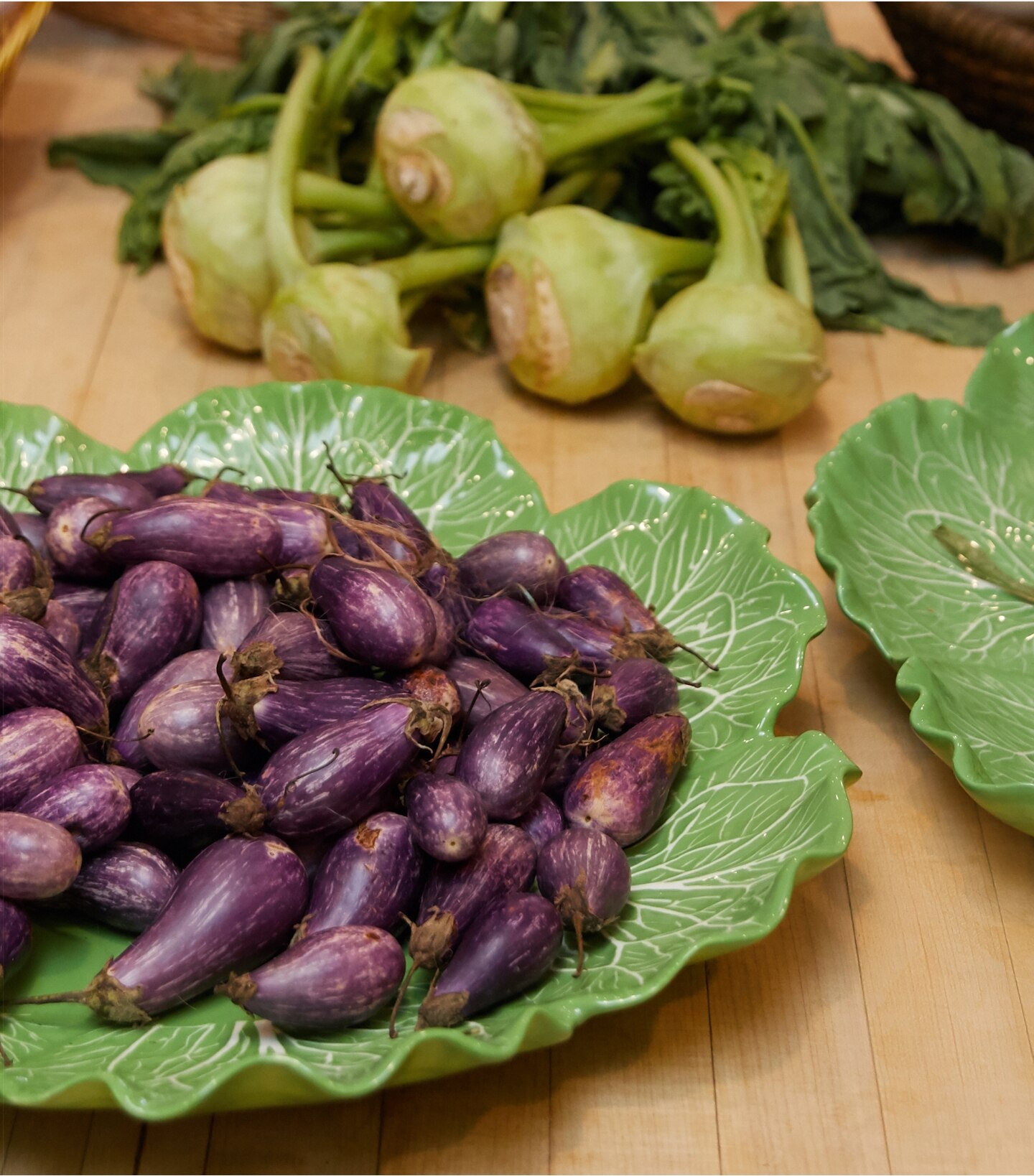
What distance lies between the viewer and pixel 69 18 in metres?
1.69

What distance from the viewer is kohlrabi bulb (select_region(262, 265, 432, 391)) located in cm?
106

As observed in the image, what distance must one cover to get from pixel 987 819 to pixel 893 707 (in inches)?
4.2

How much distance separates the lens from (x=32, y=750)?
60 centimetres

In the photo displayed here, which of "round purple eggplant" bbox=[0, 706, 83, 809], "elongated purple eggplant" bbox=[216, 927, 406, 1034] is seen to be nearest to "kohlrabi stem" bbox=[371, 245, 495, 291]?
"round purple eggplant" bbox=[0, 706, 83, 809]

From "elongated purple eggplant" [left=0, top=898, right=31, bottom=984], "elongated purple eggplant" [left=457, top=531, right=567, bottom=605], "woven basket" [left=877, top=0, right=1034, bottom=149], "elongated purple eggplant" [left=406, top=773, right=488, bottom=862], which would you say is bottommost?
"elongated purple eggplant" [left=0, top=898, right=31, bottom=984]

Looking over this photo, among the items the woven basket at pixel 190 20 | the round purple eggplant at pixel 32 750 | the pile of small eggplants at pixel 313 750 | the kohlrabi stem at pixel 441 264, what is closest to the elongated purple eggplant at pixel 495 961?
the pile of small eggplants at pixel 313 750

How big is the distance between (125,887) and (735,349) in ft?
2.29

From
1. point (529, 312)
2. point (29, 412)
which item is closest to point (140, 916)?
point (29, 412)

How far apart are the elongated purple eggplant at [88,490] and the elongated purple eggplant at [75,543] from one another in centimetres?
2

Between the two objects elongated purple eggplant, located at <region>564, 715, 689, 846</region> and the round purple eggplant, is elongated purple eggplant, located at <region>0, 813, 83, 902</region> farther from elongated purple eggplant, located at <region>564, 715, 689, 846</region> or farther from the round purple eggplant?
elongated purple eggplant, located at <region>564, 715, 689, 846</region>

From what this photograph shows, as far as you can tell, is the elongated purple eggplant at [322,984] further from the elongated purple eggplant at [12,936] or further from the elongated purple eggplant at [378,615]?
the elongated purple eggplant at [378,615]

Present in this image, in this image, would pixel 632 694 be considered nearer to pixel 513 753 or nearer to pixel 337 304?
→ pixel 513 753

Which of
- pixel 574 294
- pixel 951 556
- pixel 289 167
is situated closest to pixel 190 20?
pixel 289 167

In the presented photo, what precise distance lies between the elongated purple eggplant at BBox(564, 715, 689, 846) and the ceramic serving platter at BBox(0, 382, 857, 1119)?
0.02 metres
